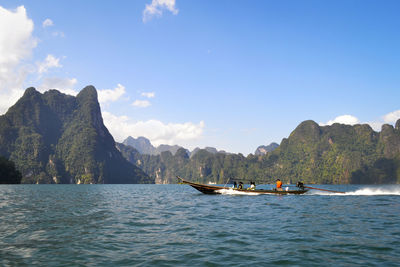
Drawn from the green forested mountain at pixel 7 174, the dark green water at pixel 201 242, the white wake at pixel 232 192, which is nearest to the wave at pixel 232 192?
the white wake at pixel 232 192

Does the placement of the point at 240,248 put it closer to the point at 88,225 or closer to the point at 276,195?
the point at 88,225

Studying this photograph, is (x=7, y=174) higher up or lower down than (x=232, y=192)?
lower down

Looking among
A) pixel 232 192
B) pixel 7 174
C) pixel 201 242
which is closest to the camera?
pixel 201 242

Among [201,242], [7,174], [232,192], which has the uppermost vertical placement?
[232,192]

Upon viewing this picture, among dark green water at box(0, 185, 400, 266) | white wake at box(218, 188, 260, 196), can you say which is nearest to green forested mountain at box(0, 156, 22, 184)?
white wake at box(218, 188, 260, 196)

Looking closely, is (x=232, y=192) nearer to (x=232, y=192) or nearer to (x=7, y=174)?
(x=232, y=192)

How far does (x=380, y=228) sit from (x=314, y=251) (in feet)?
22.8

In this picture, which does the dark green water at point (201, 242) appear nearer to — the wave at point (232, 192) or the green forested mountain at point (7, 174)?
the wave at point (232, 192)

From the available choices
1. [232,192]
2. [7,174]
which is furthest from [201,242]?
[7,174]

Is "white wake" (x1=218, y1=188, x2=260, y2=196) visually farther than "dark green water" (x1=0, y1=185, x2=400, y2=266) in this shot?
Yes

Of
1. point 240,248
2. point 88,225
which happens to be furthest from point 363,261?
point 88,225

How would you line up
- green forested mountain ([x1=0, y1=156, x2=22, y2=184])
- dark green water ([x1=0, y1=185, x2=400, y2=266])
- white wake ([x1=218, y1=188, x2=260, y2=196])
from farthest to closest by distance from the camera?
green forested mountain ([x1=0, y1=156, x2=22, y2=184]) < white wake ([x1=218, y1=188, x2=260, y2=196]) < dark green water ([x1=0, y1=185, x2=400, y2=266])

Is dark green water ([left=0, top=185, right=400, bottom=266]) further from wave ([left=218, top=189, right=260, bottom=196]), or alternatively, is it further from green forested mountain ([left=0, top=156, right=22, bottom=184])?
green forested mountain ([left=0, top=156, right=22, bottom=184])

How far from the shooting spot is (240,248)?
1114 centimetres
